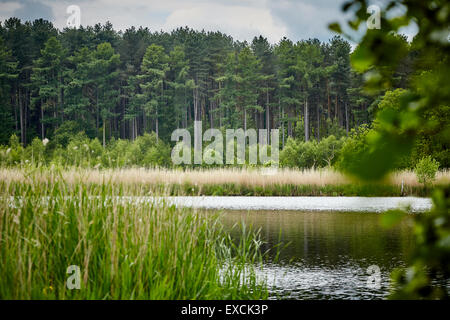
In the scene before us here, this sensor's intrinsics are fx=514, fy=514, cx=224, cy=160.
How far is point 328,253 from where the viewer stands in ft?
24.9

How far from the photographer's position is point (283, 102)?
5553 centimetres

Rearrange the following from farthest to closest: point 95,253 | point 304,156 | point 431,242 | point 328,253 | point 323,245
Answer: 1. point 304,156
2. point 323,245
3. point 328,253
4. point 95,253
5. point 431,242

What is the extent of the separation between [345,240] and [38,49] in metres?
51.6

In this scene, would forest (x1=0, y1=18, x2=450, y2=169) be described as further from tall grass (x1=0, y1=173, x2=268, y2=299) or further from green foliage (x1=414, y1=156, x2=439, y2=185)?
tall grass (x1=0, y1=173, x2=268, y2=299)

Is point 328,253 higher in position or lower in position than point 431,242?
lower

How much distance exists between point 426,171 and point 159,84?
4187 centimetres

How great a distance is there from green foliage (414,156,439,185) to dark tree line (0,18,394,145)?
3289 centimetres

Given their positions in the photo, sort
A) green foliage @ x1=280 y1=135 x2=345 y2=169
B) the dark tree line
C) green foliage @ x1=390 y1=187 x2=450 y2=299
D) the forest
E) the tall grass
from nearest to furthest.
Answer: green foliage @ x1=390 y1=187 x2=450 y2=299 < the tall grass < green foliage @ x1=280 y1=135 x2=345 y2=169 < the forest < the dark tree line

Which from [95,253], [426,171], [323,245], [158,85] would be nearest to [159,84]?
[158,85]

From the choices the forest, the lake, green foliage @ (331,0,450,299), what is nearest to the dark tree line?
the forest

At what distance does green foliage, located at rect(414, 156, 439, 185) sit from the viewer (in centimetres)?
1655

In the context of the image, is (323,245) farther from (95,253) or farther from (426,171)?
(426,171)

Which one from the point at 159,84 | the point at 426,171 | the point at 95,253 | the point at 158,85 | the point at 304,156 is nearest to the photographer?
the point at 95,253

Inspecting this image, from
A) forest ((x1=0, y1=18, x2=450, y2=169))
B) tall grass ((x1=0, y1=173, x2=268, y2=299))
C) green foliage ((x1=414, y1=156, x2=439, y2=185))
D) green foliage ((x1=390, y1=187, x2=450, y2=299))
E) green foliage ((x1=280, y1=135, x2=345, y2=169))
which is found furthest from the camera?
forest ((x1=0, y1=18, x2=450, y2=169))
